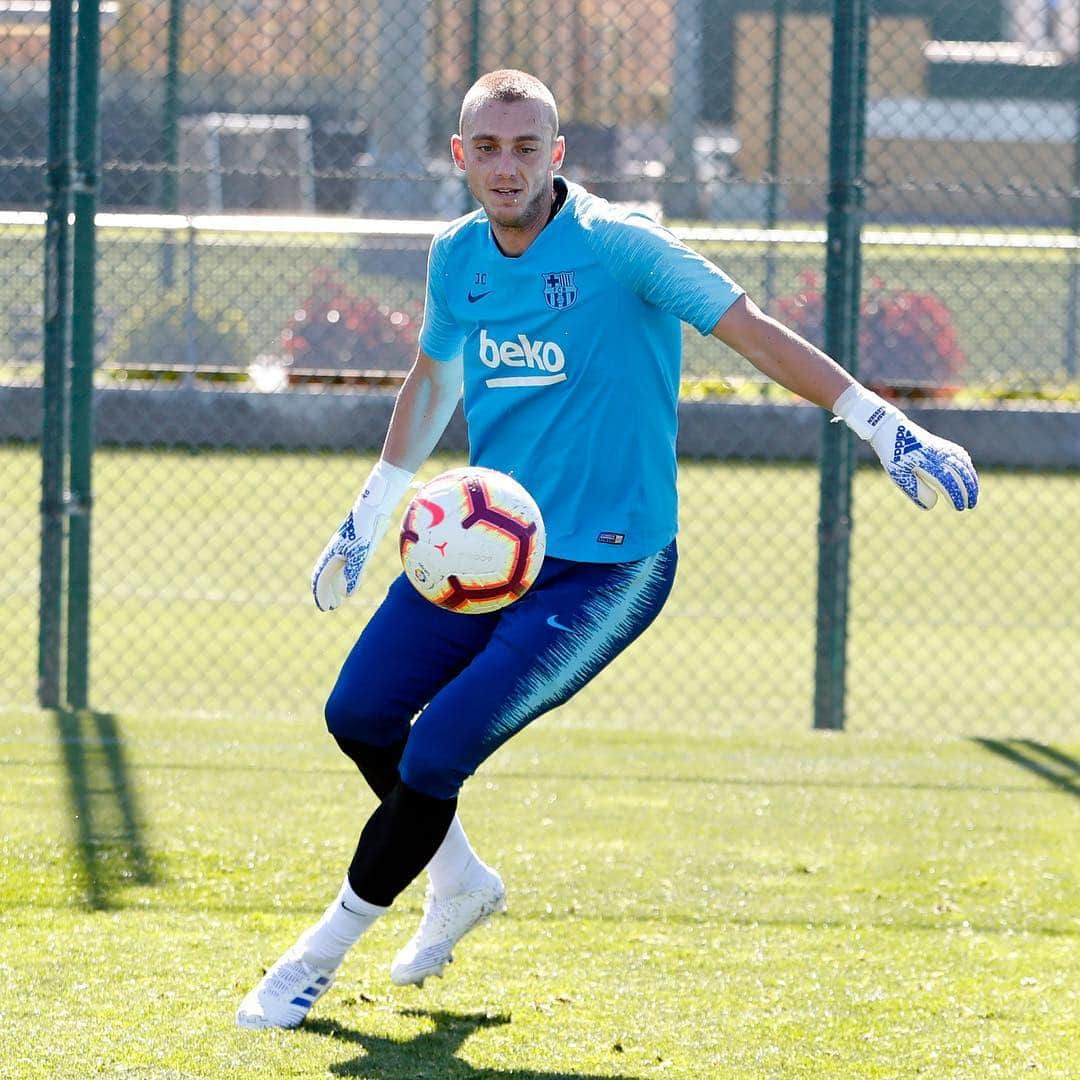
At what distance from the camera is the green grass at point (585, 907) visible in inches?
147

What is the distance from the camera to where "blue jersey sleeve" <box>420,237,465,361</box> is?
409cm

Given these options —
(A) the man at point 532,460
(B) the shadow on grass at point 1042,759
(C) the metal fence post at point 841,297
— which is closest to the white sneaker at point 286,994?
(A) the man at point 532,460

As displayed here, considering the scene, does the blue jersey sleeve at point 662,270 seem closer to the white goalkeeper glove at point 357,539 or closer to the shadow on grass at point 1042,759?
the white goalkeeper glove at point 357,539

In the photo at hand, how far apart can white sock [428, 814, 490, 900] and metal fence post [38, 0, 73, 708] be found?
10.2 ft

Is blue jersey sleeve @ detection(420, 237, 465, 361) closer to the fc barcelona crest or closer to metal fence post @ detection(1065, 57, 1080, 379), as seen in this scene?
the fc barcelona crest

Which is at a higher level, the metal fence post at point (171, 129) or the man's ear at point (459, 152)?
the metal fence post at point (171, 129)

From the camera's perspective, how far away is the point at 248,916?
15.0ft

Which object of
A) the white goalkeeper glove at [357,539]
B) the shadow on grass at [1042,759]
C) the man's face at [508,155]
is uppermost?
the man's face at [508,155]

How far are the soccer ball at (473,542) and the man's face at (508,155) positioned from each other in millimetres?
574

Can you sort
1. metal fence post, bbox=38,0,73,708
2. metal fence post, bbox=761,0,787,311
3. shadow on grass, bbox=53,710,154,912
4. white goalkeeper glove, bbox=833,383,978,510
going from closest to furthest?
white goalkeeper glove, bbox=833,383,978,510 → shadow on grass, bbox=53,710,154,912 → metal fence post, bbox=38,0,73,708 → metal fence post, bbox=761,0,787,311

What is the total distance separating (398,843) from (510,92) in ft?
5.19

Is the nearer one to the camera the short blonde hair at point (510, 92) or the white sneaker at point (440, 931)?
the short blonde hair at point (510, 92)

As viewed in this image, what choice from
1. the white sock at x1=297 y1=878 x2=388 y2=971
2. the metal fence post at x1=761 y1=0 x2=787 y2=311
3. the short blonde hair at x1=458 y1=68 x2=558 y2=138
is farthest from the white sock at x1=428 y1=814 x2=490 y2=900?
the metal fence post at x1=761 y1=0 x2=787 y2=311

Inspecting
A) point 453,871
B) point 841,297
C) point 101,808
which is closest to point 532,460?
point 453,871
